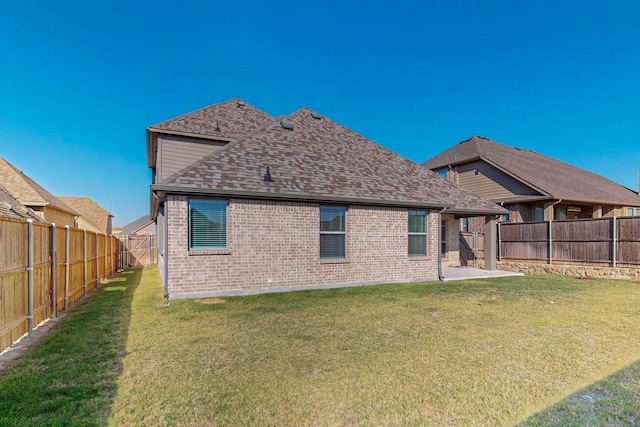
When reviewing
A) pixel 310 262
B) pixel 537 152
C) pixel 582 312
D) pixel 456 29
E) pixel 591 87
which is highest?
pixel 456 29

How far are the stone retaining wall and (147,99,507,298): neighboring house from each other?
272 cm

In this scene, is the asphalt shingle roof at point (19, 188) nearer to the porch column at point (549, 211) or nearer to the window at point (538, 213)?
the porch column at point (549, 211)

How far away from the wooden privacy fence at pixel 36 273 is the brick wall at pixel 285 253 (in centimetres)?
218

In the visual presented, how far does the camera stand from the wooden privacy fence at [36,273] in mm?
4496

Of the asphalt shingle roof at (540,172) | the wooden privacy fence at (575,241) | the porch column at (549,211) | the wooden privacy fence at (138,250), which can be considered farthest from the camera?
the wooden privacy fence at (138,250)

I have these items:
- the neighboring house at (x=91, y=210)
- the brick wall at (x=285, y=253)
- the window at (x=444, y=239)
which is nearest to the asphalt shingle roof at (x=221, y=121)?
the brick wall at (x=285, y=253)

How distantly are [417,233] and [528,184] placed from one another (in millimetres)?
10929

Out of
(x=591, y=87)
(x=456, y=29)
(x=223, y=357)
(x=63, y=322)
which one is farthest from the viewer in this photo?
(x=591, y=87)

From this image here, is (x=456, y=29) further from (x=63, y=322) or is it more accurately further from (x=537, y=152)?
(x=63, y=322)

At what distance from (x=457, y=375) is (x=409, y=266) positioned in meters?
7.59

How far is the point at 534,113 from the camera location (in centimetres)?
2234

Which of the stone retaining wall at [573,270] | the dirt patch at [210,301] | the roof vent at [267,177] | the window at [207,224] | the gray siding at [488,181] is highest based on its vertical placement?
the gray siding at [488,181]

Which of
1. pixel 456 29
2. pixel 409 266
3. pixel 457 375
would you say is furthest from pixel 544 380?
pixel 456 29

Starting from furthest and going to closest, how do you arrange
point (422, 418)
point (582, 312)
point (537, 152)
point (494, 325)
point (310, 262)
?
point (537, 152) < point (310, 262) < point (582, 312) < point (494, 325) < point (422, 418)
